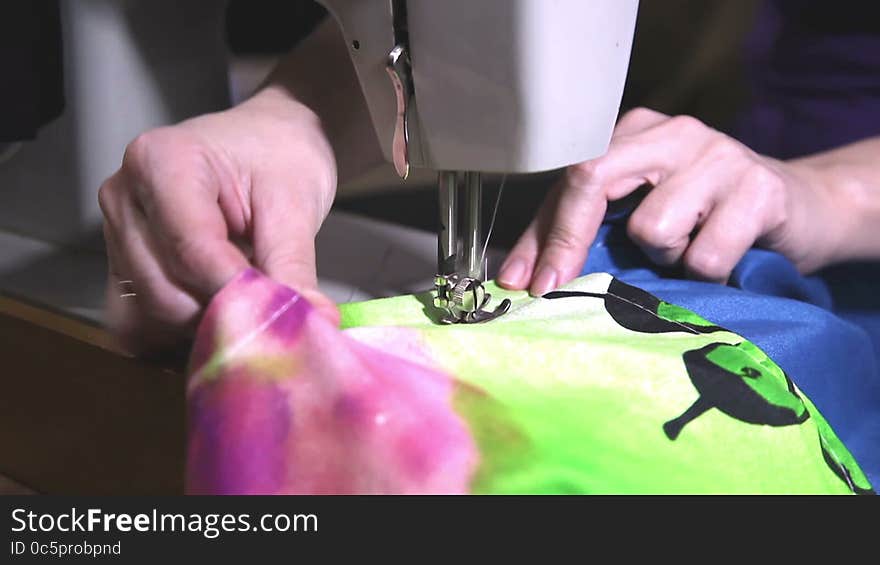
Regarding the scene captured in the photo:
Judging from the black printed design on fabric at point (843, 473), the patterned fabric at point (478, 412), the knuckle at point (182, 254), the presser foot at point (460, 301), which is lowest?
the black printed design on fabric at point (843, 473)

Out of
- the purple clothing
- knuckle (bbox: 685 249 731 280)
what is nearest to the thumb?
knuckle (bbox: 685 249 731 280)

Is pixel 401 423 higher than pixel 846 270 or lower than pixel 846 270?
higher

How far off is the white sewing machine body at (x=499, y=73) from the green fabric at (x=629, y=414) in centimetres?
9

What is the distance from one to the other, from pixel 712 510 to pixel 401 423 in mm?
123

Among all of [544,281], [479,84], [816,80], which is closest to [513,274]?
[544,281]

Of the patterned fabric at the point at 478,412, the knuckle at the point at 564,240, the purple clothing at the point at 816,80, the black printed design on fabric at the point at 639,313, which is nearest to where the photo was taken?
the patterned fabric at the point at 478,412

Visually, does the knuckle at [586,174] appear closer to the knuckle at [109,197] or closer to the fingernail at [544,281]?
the fingernail at [544,281]

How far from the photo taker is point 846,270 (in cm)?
68

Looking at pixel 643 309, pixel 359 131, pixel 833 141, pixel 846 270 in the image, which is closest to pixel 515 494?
pixel 643 309

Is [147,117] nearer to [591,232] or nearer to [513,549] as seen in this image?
[591,232]

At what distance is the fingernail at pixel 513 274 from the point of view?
0.52 metres

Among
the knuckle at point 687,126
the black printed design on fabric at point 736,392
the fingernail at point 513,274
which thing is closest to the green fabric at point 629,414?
the black printed design on fabric at point 736,392

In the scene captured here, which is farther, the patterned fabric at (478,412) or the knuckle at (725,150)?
the knuckle at (725,150)

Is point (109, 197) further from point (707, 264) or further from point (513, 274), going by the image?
point (707, 264)
